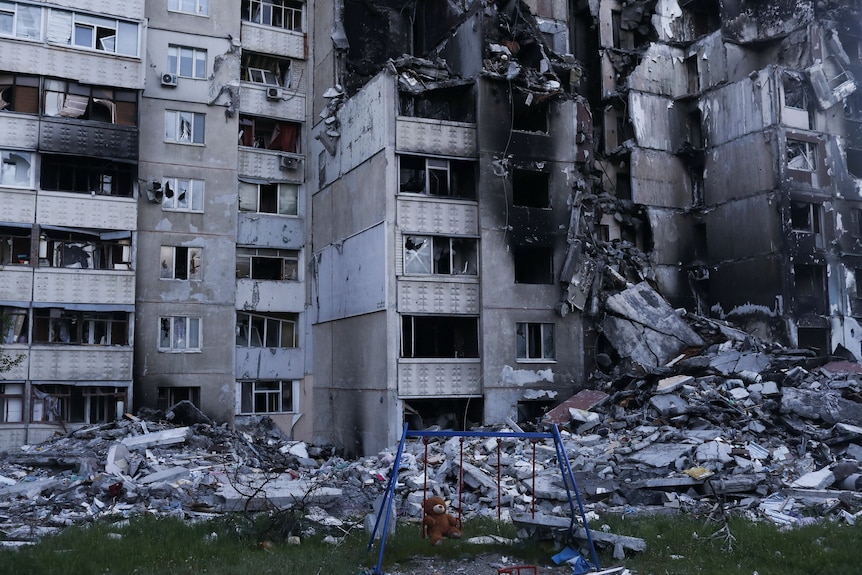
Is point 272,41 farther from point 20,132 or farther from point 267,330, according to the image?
point 267,330

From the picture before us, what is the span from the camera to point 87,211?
26.9 m

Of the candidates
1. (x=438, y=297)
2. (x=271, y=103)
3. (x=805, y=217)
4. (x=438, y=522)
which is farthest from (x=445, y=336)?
(x=438, y=522)

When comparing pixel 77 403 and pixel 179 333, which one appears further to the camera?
pixel 179 333

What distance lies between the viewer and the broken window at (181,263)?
28984mm

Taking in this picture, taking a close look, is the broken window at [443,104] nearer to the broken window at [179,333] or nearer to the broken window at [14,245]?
the broken window at [179,333]

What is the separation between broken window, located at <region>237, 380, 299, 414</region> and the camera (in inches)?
1184

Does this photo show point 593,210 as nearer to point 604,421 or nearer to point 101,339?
point 604,421

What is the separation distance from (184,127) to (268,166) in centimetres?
331

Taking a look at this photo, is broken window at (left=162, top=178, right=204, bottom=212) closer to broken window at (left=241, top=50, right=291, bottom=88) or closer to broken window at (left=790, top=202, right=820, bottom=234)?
broken window at (left=241, top=50, right=291, bottom=88)

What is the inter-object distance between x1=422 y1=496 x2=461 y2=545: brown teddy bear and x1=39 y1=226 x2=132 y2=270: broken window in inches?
714

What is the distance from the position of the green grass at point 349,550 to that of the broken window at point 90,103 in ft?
55.6

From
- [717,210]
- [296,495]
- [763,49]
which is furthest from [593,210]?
[296,495]

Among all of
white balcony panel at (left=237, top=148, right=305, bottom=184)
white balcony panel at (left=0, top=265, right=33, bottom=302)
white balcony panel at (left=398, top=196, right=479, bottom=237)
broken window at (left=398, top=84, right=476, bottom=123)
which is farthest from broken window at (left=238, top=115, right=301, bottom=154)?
white balcony panel at (left=0, top=265, right=33, bottom=302)

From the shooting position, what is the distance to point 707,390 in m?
23.6
